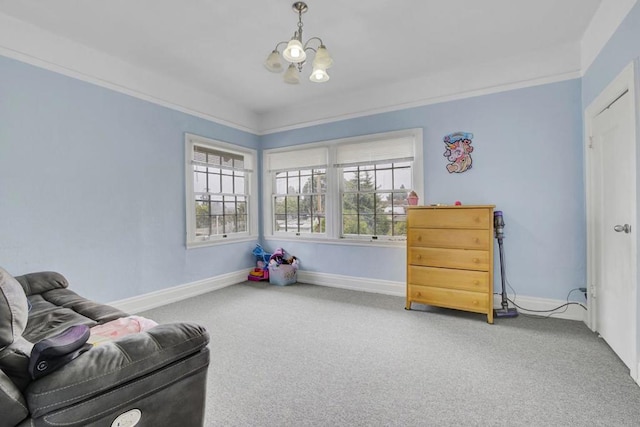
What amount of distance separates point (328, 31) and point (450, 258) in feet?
8.15

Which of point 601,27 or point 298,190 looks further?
point 298,190

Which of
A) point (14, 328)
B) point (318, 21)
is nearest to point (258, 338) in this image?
point (14, 328)

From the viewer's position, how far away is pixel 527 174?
3295mm

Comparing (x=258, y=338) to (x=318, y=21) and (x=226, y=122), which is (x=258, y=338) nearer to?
(x=318, y=21)

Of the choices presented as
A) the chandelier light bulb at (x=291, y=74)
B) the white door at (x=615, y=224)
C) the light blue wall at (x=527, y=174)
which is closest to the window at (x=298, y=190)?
the light blue wall at (x=527, y=174)

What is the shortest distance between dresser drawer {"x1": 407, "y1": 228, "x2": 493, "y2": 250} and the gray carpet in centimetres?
74

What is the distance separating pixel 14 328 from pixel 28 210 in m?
1.99

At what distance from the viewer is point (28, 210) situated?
2.66 meters

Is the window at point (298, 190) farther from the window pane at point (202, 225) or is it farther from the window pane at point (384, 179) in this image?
the window pane at point (202, 225)

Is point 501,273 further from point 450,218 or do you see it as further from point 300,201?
point 300,201

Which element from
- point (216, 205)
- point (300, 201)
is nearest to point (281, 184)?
point (300, 201)

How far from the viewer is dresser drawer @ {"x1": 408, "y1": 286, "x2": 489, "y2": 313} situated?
3.03 meters

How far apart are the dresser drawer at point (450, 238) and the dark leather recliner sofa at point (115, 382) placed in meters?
2.55

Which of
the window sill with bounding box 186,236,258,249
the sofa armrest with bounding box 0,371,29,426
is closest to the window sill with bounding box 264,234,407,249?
the window sill with bounding box 186,236,258,249
